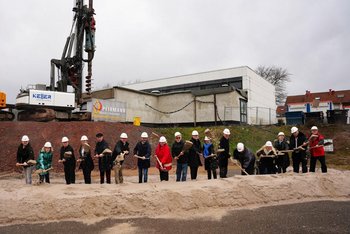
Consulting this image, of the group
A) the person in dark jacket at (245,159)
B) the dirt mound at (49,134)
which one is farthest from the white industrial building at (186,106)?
the person in dark jacket at (245,159)

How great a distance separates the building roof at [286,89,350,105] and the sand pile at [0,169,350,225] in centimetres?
4936

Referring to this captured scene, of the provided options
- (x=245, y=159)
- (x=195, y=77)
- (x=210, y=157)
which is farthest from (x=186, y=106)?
(x=210, y=157)

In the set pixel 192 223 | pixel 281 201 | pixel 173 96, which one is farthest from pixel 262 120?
→ pixel 192 223

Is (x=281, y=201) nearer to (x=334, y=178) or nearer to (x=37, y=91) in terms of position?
(x=334, y=178)

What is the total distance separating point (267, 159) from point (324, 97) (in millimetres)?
51220

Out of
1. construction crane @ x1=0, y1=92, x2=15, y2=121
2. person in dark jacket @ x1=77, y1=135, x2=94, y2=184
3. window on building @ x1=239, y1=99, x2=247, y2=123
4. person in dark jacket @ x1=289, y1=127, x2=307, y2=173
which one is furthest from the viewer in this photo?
window on building @ x1=239, y1=99, x2=247, y2=123

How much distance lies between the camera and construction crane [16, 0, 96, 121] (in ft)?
57.7

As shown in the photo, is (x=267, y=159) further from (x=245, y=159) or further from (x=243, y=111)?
(x=243, y=111)

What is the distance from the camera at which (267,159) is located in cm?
965

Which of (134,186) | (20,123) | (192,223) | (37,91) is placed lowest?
(192,223)

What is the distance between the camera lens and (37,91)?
1677cm

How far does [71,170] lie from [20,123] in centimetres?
940

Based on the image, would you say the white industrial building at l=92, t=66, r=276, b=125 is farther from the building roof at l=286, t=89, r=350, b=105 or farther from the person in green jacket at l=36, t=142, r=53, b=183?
the building roof at l=286, t=89, r=350, b=105

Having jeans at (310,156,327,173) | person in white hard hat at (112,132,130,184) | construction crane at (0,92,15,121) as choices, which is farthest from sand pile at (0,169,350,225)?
construction crane at (0,92,15,121)
